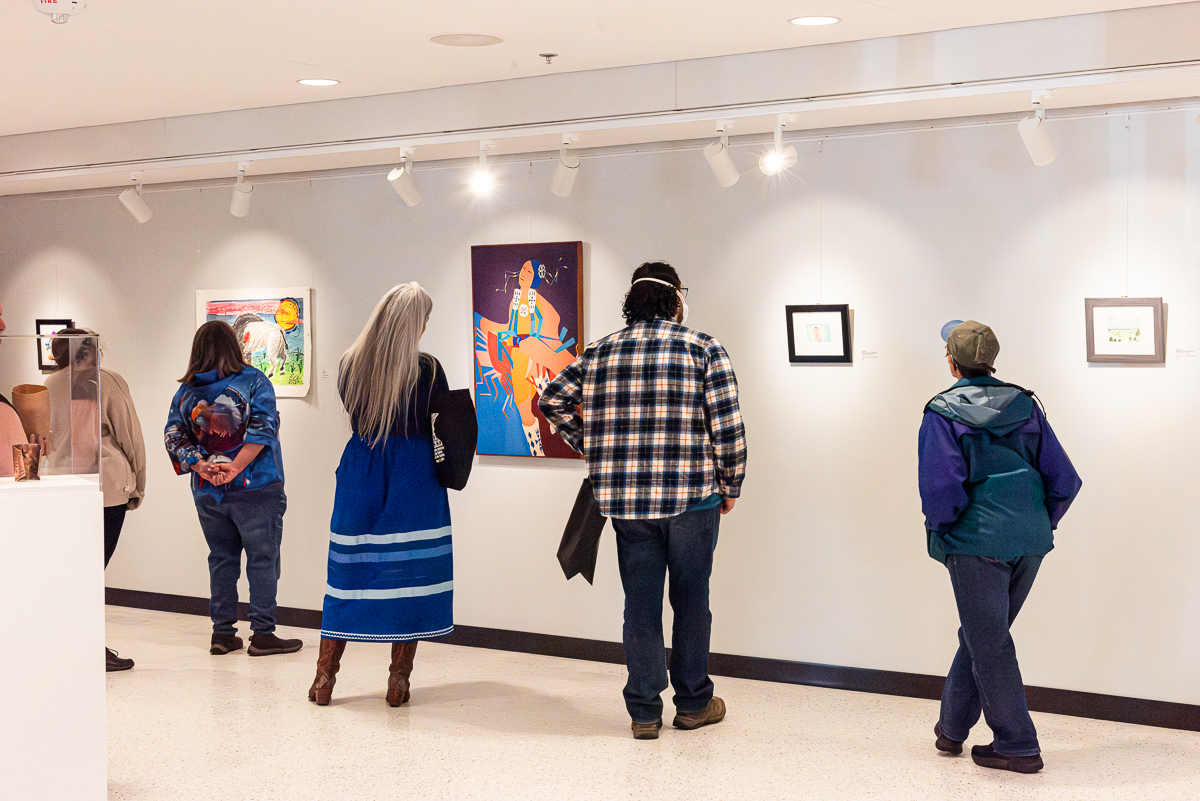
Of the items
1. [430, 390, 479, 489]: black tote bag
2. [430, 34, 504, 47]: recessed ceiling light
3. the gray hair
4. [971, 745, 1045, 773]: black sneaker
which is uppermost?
[430, 34, 504, 47]: recessed ceiling light

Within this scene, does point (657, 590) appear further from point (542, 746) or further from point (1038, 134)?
point (1038, 134)

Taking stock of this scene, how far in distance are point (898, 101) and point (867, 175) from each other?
0.48 m

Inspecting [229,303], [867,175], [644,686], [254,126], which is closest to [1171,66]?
[867,175]

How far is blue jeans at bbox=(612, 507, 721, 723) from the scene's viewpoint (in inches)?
160

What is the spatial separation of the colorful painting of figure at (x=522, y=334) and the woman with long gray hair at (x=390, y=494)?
3.38 ft

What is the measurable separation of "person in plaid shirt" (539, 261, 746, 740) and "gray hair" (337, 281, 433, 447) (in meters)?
0.59

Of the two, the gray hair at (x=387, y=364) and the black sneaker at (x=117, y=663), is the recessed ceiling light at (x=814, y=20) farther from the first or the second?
the black sneaker at (x=117, y=663)

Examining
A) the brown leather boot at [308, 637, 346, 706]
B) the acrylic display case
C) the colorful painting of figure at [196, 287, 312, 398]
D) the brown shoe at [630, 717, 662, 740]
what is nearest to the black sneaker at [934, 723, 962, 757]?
the brown shoe at [630, 717, 662, 740]

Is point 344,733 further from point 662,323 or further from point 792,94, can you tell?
Result: point 792,94

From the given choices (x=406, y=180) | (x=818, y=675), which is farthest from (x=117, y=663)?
(x=818, y=675)

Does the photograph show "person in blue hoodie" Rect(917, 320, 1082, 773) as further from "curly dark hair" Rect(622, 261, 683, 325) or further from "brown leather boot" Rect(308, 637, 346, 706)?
"brown leather boot" Rect(308, 637, 346, 706)

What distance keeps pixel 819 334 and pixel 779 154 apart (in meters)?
0.78

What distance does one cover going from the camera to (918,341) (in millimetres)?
4754

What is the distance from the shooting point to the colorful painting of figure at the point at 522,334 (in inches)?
214
